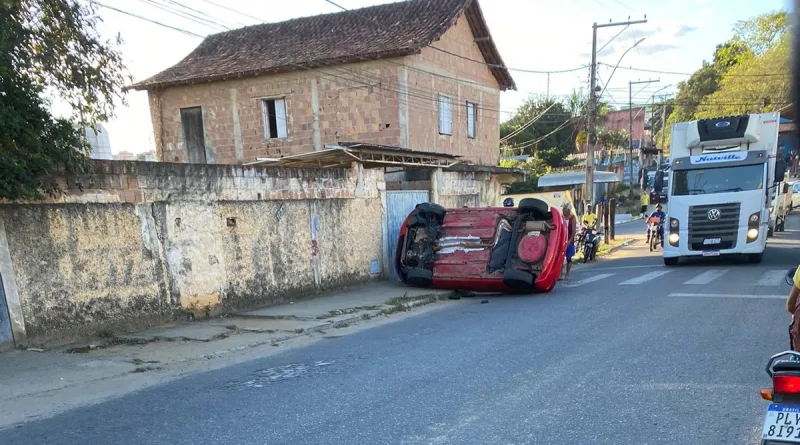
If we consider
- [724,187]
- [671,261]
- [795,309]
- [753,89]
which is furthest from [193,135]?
[753,89]

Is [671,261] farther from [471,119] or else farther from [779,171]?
[471,119]

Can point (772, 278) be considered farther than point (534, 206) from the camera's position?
No

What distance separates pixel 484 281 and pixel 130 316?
6339mm

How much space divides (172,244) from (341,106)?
10.4 m

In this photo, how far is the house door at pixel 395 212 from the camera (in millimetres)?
13086

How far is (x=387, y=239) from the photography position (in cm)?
1303

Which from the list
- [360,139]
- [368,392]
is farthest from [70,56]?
[360,139]

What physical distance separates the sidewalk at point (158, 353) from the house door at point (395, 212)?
300cm

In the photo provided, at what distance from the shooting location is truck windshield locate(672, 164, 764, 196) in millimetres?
12306

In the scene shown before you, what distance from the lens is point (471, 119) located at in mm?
21172

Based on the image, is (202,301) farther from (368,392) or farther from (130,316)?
(368,392)

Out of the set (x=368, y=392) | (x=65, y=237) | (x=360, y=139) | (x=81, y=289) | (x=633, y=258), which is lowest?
(x=633, y=258)

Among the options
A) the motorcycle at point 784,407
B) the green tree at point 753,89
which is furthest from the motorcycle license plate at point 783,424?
the green tree at point 753,89

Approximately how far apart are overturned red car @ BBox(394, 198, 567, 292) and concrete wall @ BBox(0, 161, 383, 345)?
148 centimetres
